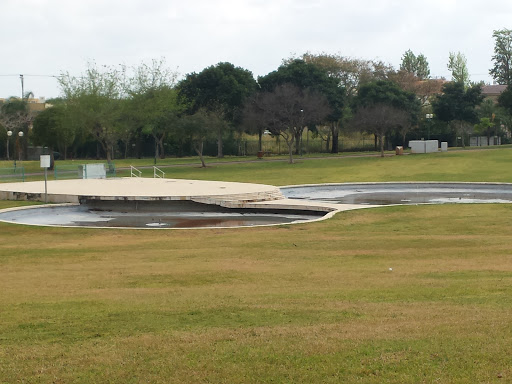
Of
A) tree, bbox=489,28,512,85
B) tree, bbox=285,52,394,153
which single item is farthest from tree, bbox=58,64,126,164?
tree, bbox=489,28,512,85

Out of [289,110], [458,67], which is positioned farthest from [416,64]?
[289,110]

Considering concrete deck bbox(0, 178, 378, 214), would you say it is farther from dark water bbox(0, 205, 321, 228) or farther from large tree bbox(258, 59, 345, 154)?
large tree bbox(258, 59, 345, 154)

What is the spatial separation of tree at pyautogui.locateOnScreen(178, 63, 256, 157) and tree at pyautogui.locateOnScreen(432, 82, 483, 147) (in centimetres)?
2172

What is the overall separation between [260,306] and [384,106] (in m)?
61.6

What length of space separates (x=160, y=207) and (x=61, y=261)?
45.9 ft

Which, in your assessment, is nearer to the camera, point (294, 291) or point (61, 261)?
point (294, 291)

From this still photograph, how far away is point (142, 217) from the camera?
1126 inches

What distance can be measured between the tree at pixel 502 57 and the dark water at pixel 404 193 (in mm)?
89234

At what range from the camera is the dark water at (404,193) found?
3434 cm

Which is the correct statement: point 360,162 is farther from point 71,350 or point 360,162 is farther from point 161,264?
point 71,350

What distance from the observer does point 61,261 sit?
54.2 ft

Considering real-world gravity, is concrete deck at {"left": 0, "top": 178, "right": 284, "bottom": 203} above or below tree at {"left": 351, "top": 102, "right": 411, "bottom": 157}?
below

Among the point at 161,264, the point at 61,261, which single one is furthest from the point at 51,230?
the point at 161,264

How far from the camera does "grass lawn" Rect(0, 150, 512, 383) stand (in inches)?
262
